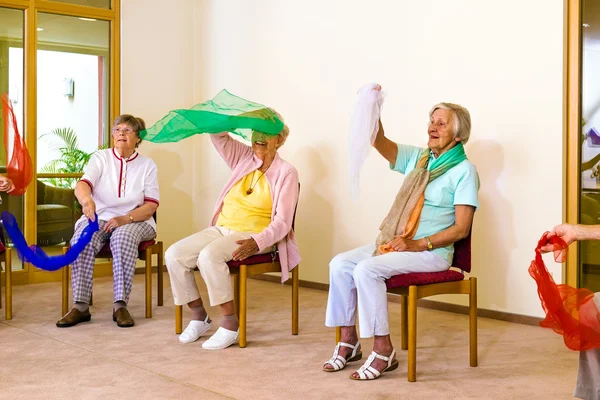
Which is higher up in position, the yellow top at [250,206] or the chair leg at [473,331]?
the yellow top at [250,206]

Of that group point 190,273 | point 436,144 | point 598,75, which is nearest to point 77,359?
point 190,273

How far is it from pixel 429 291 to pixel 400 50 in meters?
2.08

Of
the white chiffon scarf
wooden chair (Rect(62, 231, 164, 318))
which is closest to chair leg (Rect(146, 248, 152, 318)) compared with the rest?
wooden chair (Rect(62, 231, 164, 318))

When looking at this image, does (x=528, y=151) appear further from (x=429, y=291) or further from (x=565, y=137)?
(x=429, y=291)

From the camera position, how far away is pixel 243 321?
3736mm

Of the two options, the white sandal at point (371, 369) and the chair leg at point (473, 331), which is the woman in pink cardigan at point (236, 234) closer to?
the white sandal at point (371, 369)

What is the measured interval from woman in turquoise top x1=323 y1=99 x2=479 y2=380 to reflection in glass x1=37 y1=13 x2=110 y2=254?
3.02 metres

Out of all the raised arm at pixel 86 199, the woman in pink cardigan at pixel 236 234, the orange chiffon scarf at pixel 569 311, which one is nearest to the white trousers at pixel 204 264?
the woman in pink cardigan at pixel 236 234

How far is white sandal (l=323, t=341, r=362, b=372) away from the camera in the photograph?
129 inches

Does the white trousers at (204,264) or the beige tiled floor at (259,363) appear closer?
the beige tiled floor at (259,363)

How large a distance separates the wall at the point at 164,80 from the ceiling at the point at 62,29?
7.4 inches

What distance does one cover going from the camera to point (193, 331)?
3836 millimetres

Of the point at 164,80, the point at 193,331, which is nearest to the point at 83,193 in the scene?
the point at 193,331

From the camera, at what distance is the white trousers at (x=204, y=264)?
3.74 m
